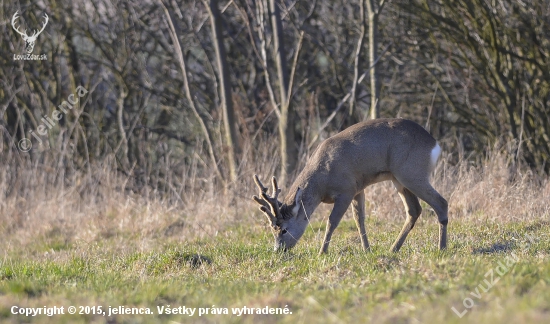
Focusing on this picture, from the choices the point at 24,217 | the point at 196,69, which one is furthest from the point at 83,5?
the point at 24,217

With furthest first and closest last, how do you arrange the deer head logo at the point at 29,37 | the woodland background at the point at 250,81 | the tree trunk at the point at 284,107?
the deer head logo at the point at 29,37, the woodland background at the point at 250,81, the tree trunk at the point at 284,107

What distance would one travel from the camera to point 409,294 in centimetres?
471

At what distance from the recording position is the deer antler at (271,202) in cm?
753

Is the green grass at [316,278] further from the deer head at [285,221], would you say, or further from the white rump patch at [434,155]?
the white rump patch at [434,155]

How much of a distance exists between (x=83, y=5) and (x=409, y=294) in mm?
11999

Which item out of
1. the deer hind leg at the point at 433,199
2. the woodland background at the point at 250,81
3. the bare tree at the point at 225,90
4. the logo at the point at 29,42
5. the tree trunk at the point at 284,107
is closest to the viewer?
the deer hind leg at the point at 433,199

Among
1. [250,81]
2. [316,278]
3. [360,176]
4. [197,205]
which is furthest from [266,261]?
[250,81]

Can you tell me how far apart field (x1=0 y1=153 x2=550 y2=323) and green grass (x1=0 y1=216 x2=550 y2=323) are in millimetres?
14

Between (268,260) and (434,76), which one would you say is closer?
(268,260)

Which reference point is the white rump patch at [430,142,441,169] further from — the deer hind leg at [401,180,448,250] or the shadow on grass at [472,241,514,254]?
the shadow on grass at [472,241,514,254]

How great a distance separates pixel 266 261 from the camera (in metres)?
7.04

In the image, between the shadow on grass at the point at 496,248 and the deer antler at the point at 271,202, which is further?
the deer antler at the point at 271,202

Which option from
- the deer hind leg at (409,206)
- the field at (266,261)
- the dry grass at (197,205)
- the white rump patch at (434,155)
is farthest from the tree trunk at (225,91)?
the white rump patch at (434,155)

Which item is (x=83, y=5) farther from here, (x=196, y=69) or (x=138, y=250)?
(x=138, y=250)
